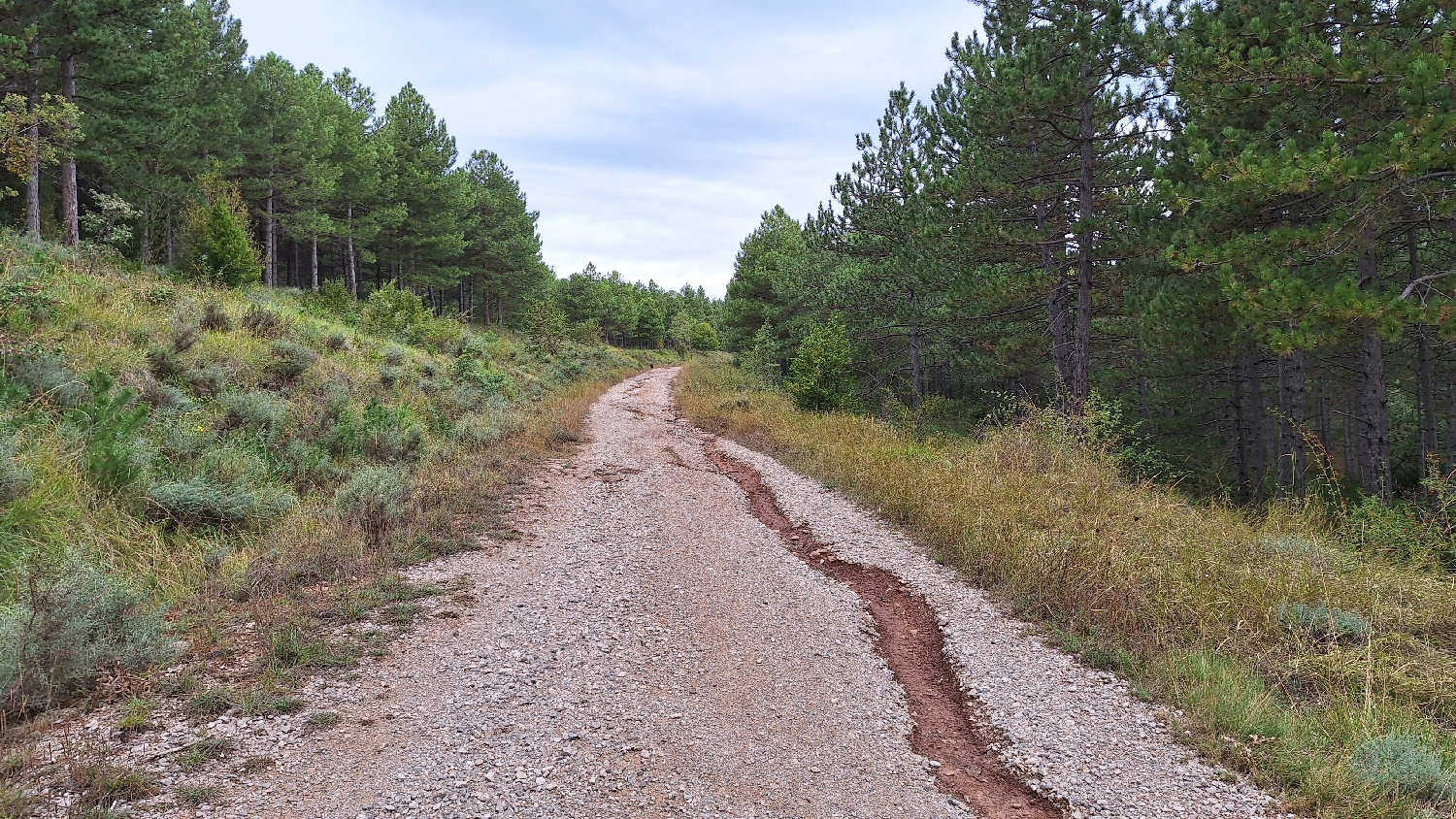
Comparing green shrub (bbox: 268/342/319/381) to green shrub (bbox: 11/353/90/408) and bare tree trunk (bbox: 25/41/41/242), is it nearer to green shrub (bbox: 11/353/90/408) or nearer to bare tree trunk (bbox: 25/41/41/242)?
green shrub (bbox: 11/353/90/408)

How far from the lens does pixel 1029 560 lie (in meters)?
5.92

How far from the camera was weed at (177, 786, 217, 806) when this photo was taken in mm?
2846

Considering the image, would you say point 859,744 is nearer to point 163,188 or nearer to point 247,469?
point 247,469

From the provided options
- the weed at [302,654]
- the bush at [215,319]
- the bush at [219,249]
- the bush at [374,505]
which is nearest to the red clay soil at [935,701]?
the weed at [302,654]

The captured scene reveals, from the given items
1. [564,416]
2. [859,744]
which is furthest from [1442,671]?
→ [564,416]

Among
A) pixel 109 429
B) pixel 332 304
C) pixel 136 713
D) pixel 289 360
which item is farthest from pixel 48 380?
pixel 332 304

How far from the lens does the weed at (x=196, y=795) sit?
2.85 m

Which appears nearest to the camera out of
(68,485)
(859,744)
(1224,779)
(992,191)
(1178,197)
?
(1224,779)


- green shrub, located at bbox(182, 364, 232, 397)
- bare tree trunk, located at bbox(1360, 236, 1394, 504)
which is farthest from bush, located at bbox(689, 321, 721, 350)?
bare tree trunk, located at bbox(1360, 236, 1394, 504)

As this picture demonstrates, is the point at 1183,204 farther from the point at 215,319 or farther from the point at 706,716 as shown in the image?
the point at 215,319

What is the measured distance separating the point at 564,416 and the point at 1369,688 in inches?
604

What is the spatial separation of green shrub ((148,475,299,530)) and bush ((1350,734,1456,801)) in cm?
897

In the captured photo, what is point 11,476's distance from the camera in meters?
5.27

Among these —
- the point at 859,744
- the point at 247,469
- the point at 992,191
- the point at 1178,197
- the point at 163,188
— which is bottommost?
the point at 859,744
